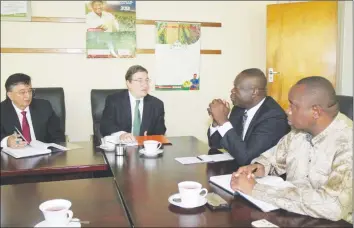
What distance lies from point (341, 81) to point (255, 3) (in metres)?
1.33

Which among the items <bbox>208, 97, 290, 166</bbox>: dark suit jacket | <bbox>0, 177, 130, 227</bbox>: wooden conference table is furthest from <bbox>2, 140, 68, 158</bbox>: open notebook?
<bbox>208, 97, 290, 166</bbox>: dark suit jacket

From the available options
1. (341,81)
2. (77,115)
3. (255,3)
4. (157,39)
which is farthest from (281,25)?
(77,115)

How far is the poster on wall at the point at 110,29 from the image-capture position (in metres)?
3.78

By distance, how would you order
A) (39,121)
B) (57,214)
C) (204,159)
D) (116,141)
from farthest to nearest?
1. (39,121)
2. (116,141)
3. (204,159)
4. (57,214)

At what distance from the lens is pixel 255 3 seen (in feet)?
13.9

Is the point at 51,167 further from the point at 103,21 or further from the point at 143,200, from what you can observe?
the point at 103,21

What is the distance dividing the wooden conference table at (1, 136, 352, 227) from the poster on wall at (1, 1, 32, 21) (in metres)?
2.21

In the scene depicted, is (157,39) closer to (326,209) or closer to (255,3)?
(255,3)

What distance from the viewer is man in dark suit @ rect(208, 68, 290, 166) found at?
197 centimetres

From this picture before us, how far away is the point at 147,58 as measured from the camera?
13.0 feet

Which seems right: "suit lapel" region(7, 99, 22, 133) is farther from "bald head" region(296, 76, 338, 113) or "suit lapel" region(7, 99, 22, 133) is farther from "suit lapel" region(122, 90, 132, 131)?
"bald head" region(296, 76, 338, 113)

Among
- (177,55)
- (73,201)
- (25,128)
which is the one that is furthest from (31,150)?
(177,55)

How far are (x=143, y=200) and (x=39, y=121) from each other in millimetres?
1722

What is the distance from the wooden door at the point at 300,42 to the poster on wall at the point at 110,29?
1.54m
